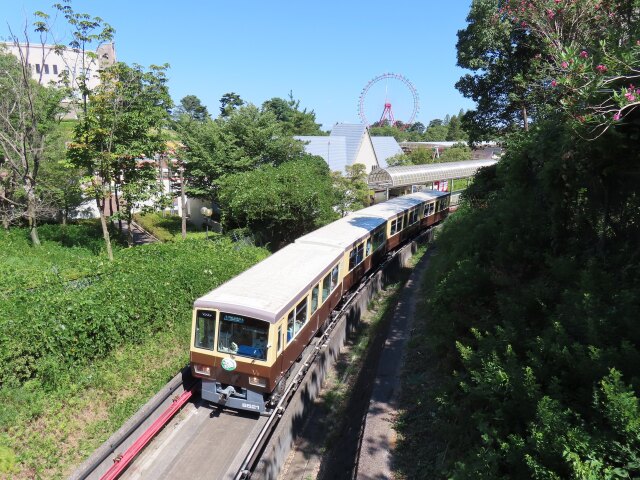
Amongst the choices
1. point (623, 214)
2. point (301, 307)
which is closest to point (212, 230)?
point (301, 307)

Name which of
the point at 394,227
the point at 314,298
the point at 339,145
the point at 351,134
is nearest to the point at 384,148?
the point at 351,134

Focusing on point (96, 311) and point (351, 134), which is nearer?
point (96, 311)

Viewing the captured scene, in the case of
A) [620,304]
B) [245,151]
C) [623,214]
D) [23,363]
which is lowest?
[23,363]

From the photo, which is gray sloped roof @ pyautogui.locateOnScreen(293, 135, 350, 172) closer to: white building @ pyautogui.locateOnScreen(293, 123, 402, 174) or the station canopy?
white building @ pyautogui.locateOnScreen(293, 123, 402, 174)

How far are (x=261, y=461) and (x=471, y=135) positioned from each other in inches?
721

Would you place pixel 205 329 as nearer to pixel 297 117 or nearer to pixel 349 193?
pixel 349 193

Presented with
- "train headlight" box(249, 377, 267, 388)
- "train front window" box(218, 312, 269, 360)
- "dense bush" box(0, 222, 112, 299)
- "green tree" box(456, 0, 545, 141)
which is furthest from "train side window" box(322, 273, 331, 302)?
"green tree" box(456, 0, 545, 141)

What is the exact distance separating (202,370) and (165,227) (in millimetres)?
22497

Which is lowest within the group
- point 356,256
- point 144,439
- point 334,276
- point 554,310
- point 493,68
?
point 144,439

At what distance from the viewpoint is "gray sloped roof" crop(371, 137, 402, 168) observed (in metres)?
50.4

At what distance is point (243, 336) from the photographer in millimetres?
8195

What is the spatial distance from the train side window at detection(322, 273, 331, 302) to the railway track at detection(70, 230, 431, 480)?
1.93 meters

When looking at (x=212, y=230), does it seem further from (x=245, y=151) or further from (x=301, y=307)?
(x=301, y=307)

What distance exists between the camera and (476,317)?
8.79 m
